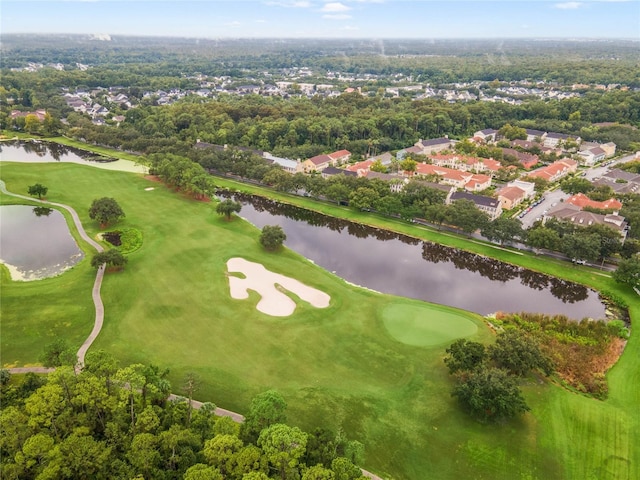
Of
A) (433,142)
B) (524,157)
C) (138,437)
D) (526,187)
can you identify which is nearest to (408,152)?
(433,142)

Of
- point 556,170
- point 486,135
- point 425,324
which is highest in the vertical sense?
point 486,135

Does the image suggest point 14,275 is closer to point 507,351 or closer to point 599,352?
point 507,351

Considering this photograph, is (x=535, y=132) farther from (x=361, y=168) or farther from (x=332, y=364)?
(x=332, y=364)

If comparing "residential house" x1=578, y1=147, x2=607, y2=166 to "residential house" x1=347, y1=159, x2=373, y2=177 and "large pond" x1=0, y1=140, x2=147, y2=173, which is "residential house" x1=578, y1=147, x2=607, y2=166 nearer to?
"residential house" x1=347, y1=159, x2=373, y2=177

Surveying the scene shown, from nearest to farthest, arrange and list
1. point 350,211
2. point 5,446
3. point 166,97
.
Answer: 1. point 5,446
2. point 350,211
3. point 166,97

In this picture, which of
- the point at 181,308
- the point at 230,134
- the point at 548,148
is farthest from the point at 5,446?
the point at 548,148

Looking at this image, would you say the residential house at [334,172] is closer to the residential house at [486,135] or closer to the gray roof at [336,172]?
the gray roof at [336,172]
